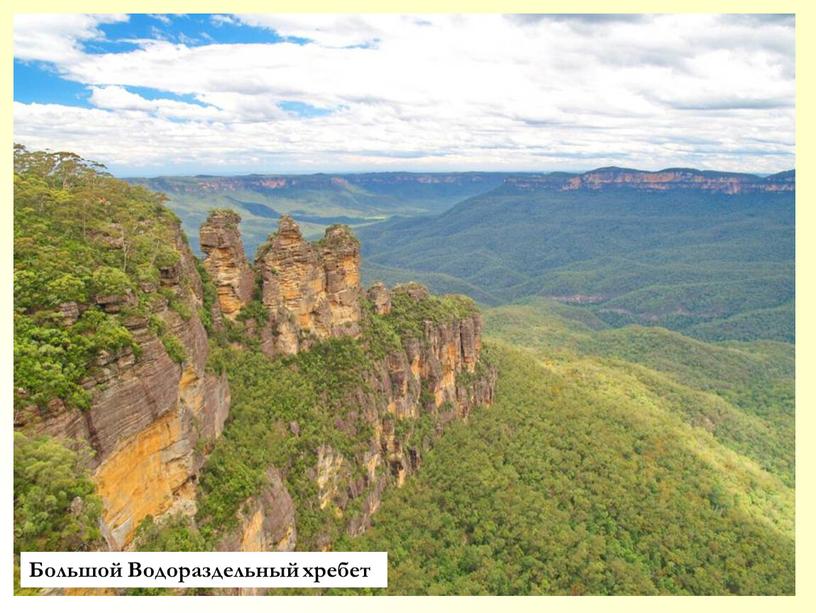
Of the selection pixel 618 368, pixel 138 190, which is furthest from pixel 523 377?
pixel 138 190

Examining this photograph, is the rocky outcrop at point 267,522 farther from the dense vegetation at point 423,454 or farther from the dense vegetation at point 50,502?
the dense vegetation at point 50,502

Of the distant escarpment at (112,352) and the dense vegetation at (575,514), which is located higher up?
the distant escarpment at (112,352)

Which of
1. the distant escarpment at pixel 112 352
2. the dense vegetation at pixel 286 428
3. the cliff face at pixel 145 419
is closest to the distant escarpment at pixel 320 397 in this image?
the dense vegetation at pixel 286 428

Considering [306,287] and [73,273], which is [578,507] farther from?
[73,273]

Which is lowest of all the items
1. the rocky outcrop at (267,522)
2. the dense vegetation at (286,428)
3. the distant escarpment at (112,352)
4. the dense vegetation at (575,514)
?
the dense vegetation at (575,514)

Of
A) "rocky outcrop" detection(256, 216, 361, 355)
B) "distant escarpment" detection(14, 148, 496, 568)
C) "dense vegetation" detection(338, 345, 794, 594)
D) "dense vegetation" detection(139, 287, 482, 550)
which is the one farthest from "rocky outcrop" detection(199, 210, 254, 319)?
"dense vegetation" detection(338, 345, 794, 594)

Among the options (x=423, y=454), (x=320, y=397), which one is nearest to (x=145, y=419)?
(x=320, y=397)
